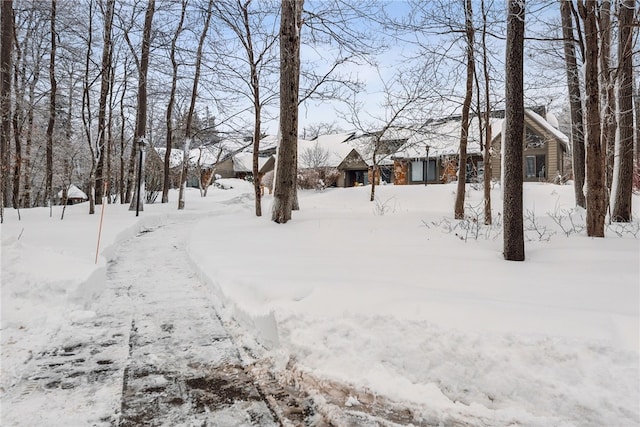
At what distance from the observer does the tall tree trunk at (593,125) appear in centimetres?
659

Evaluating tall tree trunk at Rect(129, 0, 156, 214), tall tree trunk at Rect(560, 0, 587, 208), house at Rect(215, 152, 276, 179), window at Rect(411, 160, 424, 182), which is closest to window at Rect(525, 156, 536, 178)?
window at Rect(411, 160, 424, 182)

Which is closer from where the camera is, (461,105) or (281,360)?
(281,360)

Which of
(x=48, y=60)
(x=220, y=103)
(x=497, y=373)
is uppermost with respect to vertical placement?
(x=48, y=60)

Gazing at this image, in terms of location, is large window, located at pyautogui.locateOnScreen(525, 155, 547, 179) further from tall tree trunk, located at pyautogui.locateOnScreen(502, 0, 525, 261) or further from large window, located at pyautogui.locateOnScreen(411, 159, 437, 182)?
tall tree trunk, located at pyautogui.locateOnScreen(502, 0, 525, 261)

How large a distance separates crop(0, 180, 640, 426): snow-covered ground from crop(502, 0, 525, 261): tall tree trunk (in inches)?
15.0

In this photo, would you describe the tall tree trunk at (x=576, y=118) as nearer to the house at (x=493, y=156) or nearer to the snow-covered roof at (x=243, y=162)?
the house at (x=493, y=156)

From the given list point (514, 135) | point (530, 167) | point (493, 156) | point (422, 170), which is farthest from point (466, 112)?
point (422, 170)

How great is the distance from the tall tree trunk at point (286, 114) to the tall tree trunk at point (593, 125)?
605 centimetres

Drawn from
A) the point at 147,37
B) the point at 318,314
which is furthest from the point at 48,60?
the point at 318,314

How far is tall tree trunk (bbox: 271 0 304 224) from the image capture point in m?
10.0

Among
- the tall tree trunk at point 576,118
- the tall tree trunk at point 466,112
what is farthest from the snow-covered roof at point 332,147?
the tall tree trunk at point 466,112

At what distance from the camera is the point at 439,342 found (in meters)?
3.16

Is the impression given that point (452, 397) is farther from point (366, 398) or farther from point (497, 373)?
point (366, 398)

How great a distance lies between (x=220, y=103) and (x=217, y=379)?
16.8 meters
